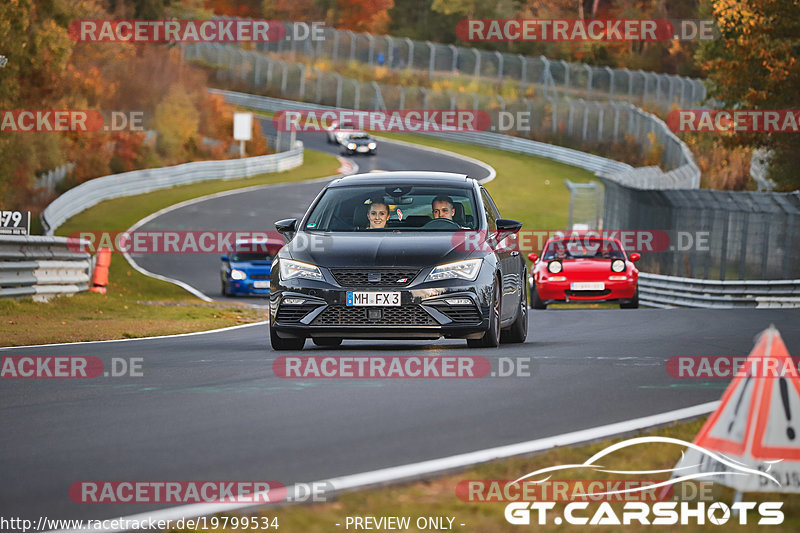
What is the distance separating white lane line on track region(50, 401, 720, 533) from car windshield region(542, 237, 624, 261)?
15.9 metres

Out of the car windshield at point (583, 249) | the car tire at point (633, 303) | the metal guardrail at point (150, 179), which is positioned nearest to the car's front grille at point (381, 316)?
the car windshield at point (583, 249)

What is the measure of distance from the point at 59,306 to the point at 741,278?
13.6 metres

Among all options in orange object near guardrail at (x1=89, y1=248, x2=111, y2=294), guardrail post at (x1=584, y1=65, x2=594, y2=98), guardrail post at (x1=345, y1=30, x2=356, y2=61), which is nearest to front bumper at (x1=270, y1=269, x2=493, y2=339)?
orange object near guardrail at (x1=89, y1=248, x2=111, y2=294)

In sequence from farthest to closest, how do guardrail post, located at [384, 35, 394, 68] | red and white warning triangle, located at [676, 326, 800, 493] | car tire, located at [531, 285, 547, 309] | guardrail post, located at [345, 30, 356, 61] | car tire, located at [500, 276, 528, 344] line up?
1. guardrail post, located at [345, 30, 356, 61]
2. guardrail post, located at [384, 35, 394, 68]
3. car tire, located at [531, 285, 547, 309]
4. car tire, located at [500, 276, 528, 344]
5. red and white warning triangle, located at [676, 326, 800, 493]

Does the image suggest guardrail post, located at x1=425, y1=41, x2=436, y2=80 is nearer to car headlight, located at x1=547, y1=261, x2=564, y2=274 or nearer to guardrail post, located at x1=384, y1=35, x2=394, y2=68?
guardrail post, located at x1=384, y1=35, x2=394, y2=68

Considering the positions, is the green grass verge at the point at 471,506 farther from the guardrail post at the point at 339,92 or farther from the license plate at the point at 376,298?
the guardrail post at the point at 339,92

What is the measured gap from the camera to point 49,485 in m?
6.72

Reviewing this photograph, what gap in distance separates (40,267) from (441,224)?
960 centimetres

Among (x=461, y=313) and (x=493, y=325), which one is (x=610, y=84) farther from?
(x=461, y=313)

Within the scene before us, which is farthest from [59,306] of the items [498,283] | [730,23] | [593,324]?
[730,23]

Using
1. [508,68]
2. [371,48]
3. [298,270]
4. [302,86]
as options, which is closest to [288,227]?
[298,270]

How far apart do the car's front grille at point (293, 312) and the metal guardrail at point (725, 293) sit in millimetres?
15806

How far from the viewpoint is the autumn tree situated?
1460 inches

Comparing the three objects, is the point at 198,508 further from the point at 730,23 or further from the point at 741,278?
the point at 730,23
